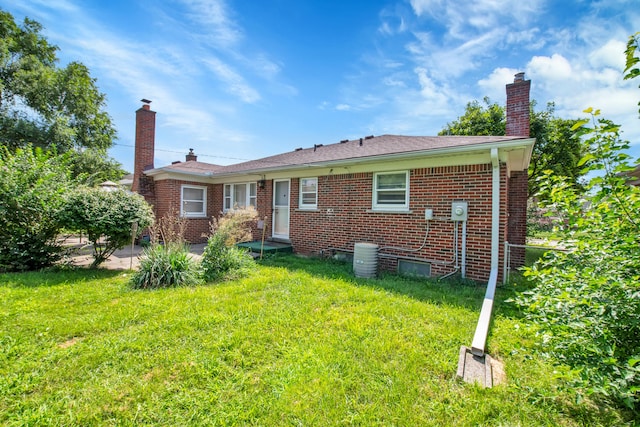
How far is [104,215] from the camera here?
5863mm

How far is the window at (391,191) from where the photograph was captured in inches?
266

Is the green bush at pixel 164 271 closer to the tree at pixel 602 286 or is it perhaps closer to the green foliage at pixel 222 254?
the green foliage at pixel 222 254

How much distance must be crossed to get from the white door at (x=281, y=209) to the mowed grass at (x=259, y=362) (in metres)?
4.86

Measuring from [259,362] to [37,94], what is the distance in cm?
2485

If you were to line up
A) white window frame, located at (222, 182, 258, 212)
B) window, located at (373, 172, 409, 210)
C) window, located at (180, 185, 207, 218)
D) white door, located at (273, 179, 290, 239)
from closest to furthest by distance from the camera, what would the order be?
window, located at (373, 172, 409, 210)
white door, located at (273, 179, 290, 239)
white window frame, located at (222, 182, 258, 212)
window, located at (180, 185, 207, 218)

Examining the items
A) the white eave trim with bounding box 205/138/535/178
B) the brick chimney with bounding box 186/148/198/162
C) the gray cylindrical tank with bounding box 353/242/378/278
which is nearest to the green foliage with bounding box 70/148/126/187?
the brick chimney with bounding box 186/148/198/162

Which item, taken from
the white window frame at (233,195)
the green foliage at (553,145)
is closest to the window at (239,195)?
the white window frame at (233,195)

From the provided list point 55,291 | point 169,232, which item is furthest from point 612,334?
point 55,291

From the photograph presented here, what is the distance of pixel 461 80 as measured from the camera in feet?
29.8

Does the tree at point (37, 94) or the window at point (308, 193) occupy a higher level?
the tree at point (37, 94)

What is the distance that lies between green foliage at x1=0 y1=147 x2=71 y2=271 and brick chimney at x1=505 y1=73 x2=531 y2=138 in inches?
438

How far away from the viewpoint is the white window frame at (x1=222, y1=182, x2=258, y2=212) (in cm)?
1031

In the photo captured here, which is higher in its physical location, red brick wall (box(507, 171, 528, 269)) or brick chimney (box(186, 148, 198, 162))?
brick chimney (box(186, 148, 198, 162))

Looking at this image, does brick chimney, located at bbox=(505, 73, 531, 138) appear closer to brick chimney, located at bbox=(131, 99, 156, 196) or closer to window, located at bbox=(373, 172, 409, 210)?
window, located at bbox=(373, 172, 409, 210)
